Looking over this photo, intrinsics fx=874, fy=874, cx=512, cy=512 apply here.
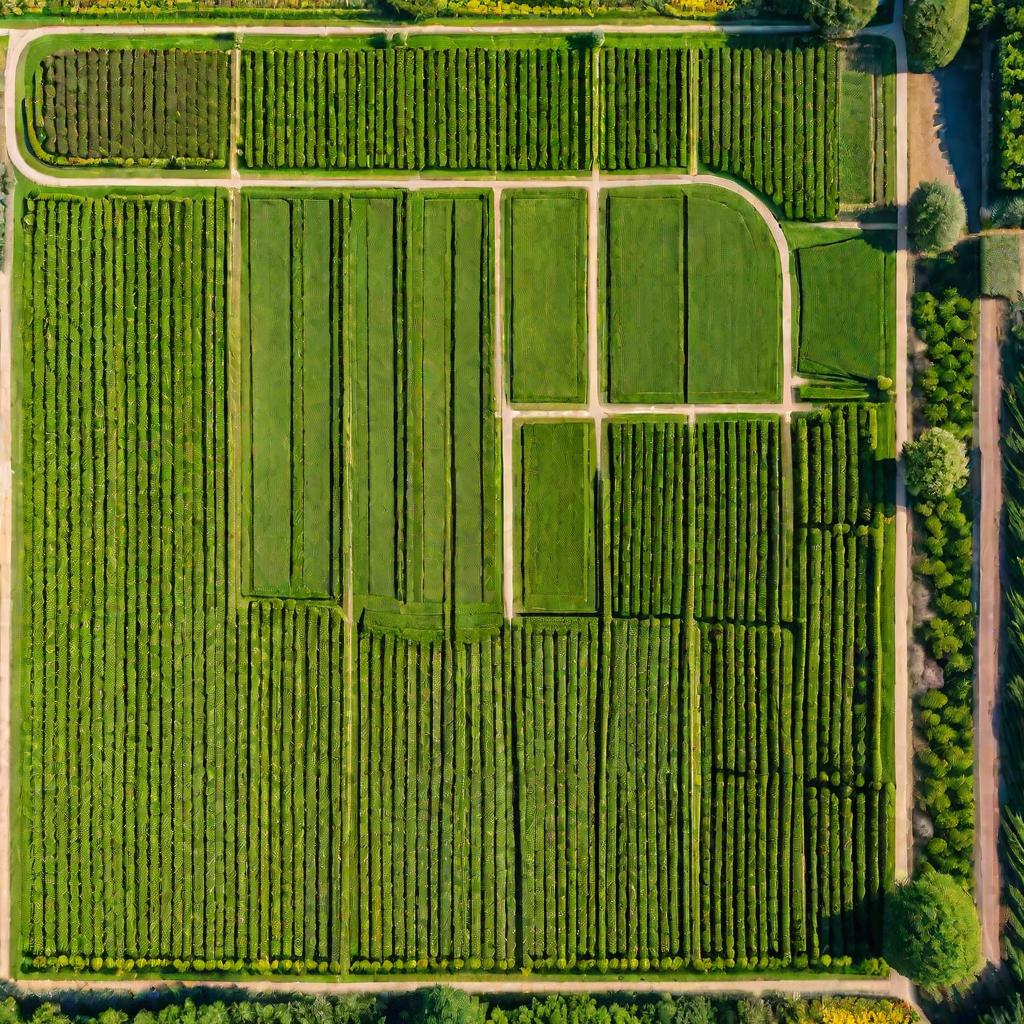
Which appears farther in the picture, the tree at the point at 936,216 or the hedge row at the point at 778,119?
the hedge row at the point at 778,119

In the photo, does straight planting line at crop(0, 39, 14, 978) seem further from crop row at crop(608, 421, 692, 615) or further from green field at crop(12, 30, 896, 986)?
crop row at crop(608, 421, 692, 615)

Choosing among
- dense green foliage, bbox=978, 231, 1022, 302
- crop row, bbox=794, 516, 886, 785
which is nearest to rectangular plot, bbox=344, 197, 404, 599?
crop row, bbox=794, 516, 886, 785

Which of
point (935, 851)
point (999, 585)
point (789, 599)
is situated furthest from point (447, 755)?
point (999, 585)

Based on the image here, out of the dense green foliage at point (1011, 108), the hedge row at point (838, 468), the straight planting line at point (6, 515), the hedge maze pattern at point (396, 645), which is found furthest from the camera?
the straight planting line at point (6, 515)

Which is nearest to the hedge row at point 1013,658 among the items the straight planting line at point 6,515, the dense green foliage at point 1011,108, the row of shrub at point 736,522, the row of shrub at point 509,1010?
the dense green foliage at point 1011,108

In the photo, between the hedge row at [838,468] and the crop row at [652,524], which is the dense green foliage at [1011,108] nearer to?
the hedge row at [838,468]

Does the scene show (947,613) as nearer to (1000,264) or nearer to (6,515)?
(1000,264)
